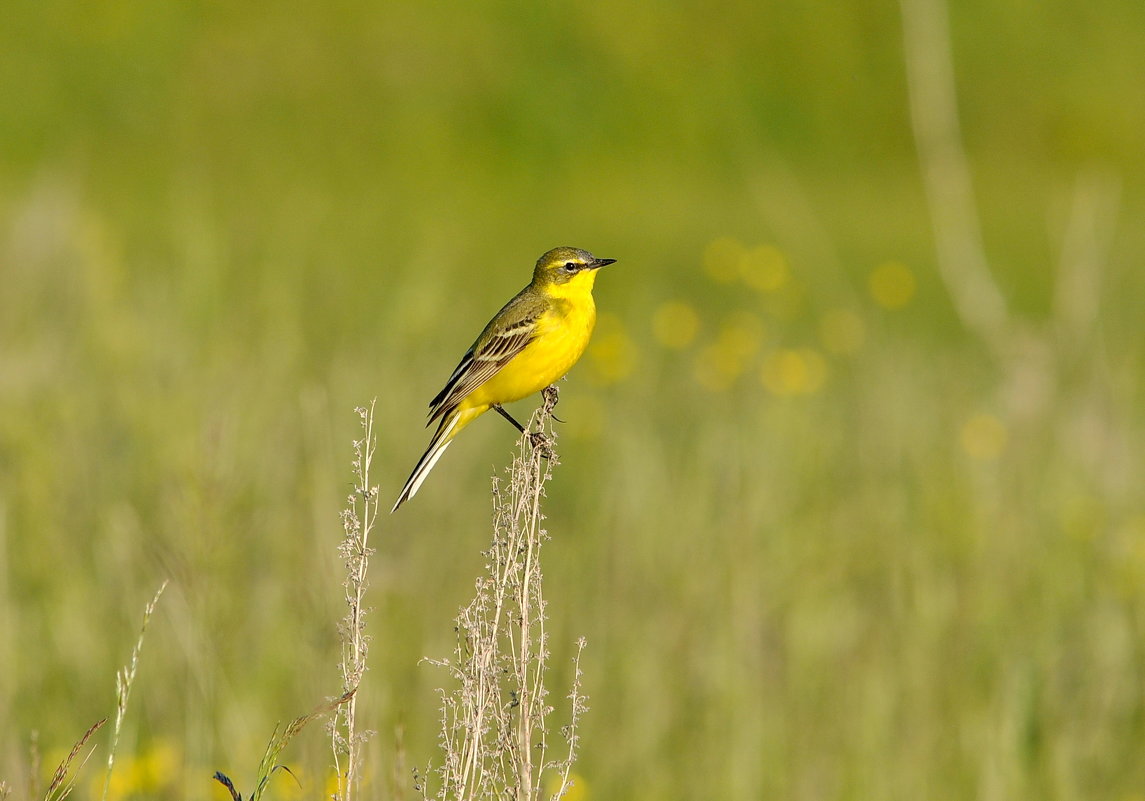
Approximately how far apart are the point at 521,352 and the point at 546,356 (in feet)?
0.26

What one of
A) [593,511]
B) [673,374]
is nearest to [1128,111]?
[673,374]

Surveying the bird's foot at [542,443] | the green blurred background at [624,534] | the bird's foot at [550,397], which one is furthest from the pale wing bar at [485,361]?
the bird's foot at [542,443]

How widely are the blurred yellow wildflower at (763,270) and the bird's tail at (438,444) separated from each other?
325 cm

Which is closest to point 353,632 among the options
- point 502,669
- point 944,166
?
point 502,669

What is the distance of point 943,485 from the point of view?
7.04 metres

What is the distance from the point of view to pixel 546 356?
4262 mm

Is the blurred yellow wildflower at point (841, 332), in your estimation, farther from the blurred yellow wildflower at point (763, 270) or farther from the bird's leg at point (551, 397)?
the bird's leg at point (551, 397)

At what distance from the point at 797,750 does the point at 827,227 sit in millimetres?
28861

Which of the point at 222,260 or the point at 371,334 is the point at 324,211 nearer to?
the point at 371,334

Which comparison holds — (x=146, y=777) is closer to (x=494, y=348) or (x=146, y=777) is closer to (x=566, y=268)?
(x=494, y=348)

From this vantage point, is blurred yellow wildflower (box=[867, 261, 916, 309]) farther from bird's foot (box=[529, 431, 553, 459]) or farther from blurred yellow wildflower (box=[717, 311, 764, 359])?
bird's foot (box=[529, 431, 553, 459])

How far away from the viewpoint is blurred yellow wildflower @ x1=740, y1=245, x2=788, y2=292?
7.44 meters

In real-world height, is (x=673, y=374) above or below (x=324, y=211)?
below

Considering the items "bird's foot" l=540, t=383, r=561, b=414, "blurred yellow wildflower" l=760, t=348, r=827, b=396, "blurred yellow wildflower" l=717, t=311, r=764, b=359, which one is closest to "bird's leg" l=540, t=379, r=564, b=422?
"bird's foot" l=540, t=383, r=561, b=414
